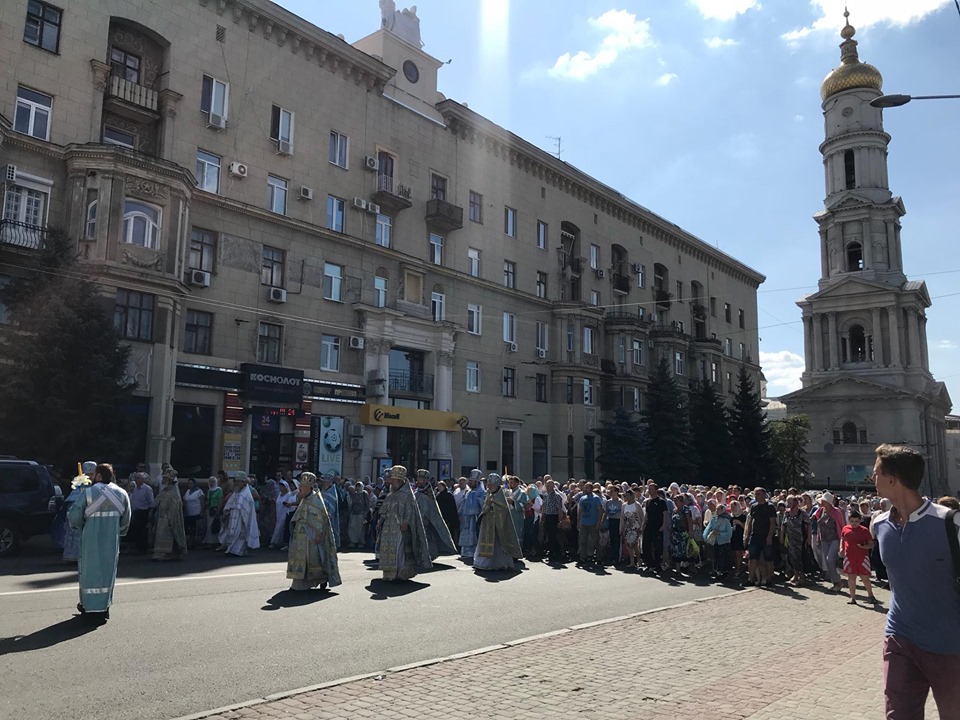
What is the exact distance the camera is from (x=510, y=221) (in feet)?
142

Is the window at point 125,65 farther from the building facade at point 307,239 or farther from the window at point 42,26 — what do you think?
the window at point 42,26

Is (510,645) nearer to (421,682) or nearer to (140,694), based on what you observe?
(421,682)

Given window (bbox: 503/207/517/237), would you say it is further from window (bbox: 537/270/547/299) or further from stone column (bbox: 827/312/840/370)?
stone column (bbox: 827/312/840/370)

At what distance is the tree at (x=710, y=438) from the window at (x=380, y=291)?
2311cm

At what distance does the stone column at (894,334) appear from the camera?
65.3m

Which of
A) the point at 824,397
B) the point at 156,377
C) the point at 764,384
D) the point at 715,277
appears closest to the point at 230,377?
the point at 156,377

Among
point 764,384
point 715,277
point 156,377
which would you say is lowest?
point 156,377

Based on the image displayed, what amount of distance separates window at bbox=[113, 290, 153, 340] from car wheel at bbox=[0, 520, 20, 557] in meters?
10.3

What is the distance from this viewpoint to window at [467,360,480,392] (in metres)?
39.2

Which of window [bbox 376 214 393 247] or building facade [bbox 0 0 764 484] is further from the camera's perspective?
window [bbox 376 214 393 247]

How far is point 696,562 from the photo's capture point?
57.4 feet

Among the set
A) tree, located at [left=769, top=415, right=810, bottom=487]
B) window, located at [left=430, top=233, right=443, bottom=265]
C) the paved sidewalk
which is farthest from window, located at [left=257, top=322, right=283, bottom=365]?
tree, located at [left=769, top=415, right=810, bottom=487]

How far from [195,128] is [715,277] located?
157 feet

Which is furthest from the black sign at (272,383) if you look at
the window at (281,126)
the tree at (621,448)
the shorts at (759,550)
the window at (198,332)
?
the tree at (621,448)
